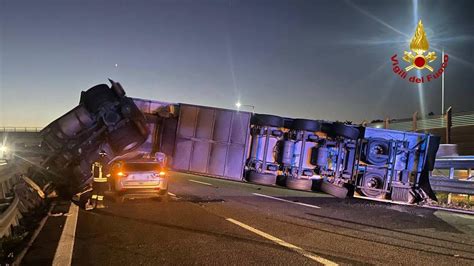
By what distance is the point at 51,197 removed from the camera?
1171 centimetres

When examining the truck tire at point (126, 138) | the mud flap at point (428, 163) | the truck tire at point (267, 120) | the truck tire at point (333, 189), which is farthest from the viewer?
the mud flap at point (428, 163)

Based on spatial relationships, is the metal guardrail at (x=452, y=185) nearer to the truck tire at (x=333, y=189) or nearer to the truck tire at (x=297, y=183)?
the truck tire at (x=333, y=189)

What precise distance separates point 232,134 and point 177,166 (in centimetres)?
192

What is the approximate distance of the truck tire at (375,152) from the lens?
1210 centimetres

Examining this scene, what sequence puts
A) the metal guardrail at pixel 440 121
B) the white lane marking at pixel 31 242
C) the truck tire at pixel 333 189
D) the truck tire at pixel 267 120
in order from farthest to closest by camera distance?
the metal guardrail at pixel 440 121
the truck tire at pixel 333 189
the truck tire at pixel 267 120
the white lane marking at pixel 31 242

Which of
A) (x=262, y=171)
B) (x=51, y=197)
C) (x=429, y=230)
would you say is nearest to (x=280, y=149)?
(x=262, y=171)

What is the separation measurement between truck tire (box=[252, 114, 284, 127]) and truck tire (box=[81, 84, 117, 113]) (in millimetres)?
4251

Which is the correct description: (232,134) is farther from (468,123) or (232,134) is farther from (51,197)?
(468,123)

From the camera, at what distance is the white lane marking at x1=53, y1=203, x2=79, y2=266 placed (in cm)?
511

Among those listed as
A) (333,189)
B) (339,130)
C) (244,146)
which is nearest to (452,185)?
(333,189)

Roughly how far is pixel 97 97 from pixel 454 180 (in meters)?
10.8

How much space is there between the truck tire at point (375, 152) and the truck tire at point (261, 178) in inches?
122

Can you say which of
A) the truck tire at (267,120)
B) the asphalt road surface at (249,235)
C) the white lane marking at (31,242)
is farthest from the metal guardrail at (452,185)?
the white lane marking at (31,242)

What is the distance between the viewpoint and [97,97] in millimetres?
11492
